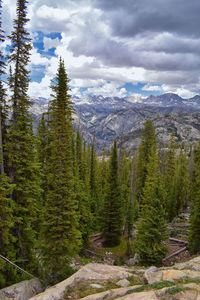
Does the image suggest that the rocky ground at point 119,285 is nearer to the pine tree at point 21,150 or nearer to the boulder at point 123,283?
the boulder at point 123,283

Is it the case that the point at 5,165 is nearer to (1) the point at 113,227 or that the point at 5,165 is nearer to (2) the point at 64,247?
(2) the point at 64,247

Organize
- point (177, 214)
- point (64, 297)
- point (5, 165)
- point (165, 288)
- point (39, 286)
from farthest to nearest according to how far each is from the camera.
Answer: point (177, 214)
point (5, 165)
point (39, 286)
point (64, 297)
point (165, 288)

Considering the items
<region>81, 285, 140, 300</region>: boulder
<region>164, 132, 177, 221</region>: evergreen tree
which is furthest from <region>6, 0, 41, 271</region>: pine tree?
<region>164, 132, 177, 221</region>: evergreen tree

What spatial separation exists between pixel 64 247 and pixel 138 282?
692cm

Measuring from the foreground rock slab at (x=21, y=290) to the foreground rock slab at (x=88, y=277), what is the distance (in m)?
2.27

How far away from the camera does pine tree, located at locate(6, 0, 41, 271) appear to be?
556 inches

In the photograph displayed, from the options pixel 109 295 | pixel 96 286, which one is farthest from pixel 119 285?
pixel 109 295

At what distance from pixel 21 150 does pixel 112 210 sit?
1887 centimetres

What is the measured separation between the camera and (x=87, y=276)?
10.2 m

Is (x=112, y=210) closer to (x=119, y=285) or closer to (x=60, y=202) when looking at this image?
(x=60, y=202)

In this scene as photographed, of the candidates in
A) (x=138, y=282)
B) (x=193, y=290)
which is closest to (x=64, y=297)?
(x=138, y=282)

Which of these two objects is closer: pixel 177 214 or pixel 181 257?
pixel 181 257

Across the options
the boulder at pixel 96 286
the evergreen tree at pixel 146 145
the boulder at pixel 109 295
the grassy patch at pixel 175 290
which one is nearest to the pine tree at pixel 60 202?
the boulder at pixel 96 286

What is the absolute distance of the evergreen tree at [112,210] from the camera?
29.0 meters
